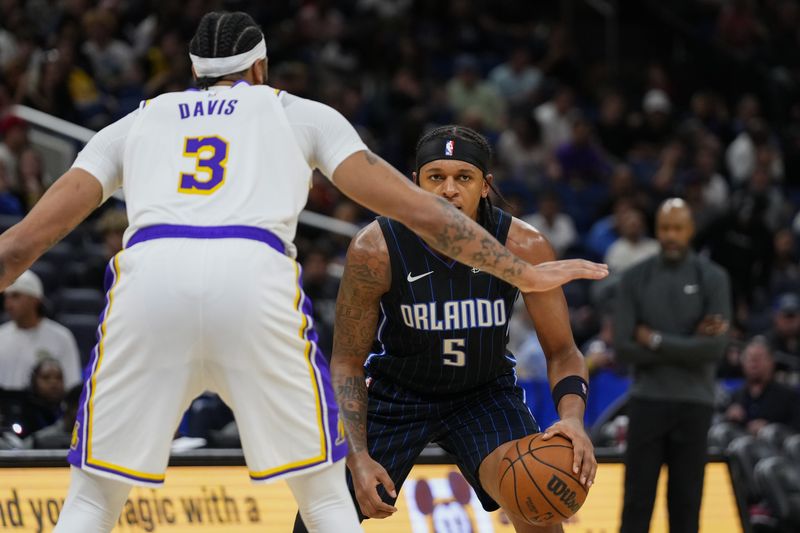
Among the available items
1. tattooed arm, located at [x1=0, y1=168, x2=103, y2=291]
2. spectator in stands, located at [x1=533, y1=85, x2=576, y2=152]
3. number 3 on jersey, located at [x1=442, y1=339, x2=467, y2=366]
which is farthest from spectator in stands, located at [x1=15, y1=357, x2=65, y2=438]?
spectator in stands, located at [x1=533, y1=85, x2=576, y2=152]

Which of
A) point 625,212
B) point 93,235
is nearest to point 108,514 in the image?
point 93,235

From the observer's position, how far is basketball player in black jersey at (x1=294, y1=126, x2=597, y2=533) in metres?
4.76

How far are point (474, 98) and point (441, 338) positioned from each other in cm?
1026

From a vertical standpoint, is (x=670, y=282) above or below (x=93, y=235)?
below

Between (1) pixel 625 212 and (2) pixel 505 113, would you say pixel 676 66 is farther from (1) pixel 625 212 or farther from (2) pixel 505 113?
(1) pixel 625 212

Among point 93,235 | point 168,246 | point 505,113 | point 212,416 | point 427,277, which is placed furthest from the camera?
point 505,113

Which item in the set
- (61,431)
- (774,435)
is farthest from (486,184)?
(774,435)

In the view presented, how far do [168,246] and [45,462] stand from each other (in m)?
3.31

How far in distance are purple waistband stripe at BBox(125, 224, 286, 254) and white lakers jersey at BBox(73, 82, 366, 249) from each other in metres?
0.01

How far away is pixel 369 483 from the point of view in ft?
14.7

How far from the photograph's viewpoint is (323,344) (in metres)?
9.40

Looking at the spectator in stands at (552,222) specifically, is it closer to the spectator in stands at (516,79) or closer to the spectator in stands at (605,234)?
the spectator in stands at (605,234)

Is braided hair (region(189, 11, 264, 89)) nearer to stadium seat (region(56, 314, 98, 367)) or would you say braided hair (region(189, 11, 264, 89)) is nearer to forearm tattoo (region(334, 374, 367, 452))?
forearm tattoo (region(334, 374, 367, 452))

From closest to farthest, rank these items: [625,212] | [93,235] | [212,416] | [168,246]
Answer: [168,246], [212,416], [93,235], [625,212]
